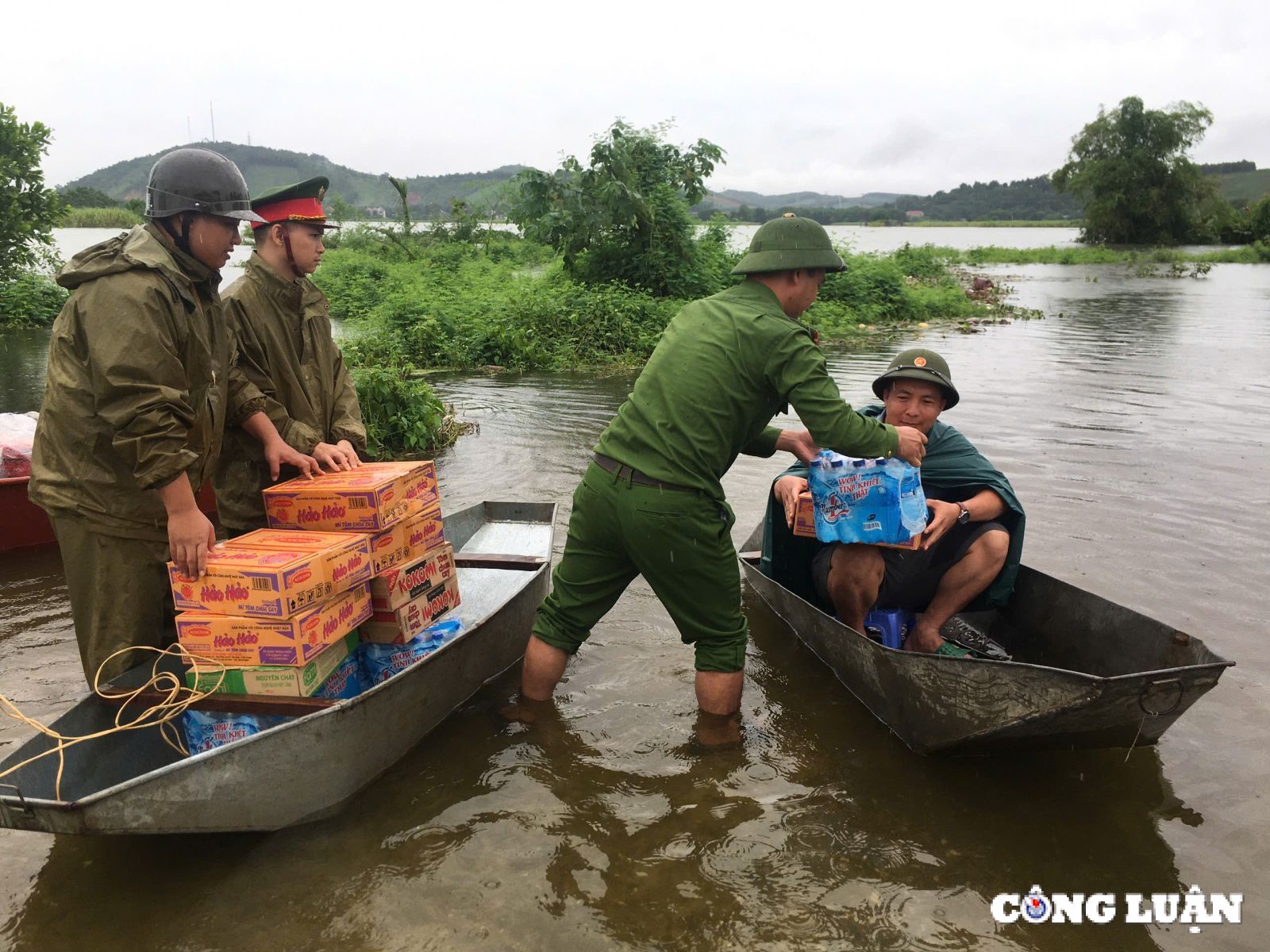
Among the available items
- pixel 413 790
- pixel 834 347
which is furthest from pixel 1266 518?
pixel 834 347

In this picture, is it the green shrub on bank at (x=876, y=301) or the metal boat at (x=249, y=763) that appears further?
the green shrub on bank at (x=876, y=301)

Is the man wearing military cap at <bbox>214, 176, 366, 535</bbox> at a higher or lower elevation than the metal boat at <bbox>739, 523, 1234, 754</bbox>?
higher

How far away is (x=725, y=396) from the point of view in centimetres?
372

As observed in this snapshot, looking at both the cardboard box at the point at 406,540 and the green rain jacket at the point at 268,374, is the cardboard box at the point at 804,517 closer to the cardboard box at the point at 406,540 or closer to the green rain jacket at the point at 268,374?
the cardboard box at the point at 406,540

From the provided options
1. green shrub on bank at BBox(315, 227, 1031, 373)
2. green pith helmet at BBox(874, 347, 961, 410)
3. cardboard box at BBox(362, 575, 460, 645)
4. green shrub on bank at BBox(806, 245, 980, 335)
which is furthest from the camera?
green shrub on bank at BBox(806, 245, 980, 335)

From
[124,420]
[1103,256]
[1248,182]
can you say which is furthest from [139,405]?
[1248,182]

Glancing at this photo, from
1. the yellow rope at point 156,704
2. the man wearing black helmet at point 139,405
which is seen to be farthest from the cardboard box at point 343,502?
the yellow rope at point 156,704

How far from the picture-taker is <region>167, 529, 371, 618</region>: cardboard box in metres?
3.17

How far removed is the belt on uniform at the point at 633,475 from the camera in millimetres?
3721

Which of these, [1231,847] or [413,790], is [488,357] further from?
[1231,847]

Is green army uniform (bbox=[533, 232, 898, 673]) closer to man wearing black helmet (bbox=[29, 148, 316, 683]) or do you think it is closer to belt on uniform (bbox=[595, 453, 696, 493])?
belt on uniform (bbox=[595, 453, 696, 493])

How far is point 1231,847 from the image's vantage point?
3430mm

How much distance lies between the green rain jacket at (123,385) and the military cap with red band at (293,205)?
780 mm

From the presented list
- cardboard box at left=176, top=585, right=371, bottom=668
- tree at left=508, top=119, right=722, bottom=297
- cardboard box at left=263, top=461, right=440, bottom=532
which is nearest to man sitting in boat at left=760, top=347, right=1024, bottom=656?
cardboard box at left=263, top=461, right=440, bottom=532
